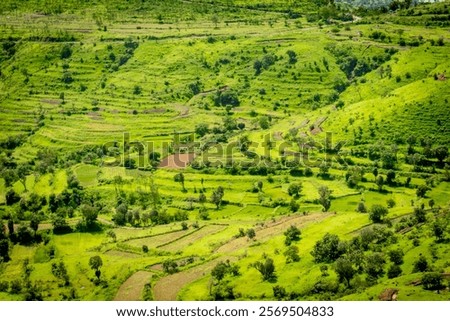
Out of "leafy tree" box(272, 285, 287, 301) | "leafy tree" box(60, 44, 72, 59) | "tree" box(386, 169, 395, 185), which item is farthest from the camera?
"leafy tree" box(60, 44, 72, 59)

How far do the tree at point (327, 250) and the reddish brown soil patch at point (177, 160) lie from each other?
31.8 meters

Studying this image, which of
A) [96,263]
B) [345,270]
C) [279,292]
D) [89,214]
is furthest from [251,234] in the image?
[89,214]

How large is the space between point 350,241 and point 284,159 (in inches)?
1039

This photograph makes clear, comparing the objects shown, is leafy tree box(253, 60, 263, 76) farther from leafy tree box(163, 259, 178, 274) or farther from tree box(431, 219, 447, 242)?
tree box(431, 219, 447, 242)

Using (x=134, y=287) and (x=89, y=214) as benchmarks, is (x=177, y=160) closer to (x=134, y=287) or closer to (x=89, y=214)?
(x=89, y=214)

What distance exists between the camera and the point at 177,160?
292 ft

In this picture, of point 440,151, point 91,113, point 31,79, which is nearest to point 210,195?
point 440,151

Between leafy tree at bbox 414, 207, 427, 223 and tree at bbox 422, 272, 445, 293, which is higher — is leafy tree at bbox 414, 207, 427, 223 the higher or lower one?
the lower one

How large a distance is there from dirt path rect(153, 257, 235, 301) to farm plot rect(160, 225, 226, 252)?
583 centimetres

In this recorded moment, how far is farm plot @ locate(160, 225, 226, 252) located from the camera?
66625 millimetres

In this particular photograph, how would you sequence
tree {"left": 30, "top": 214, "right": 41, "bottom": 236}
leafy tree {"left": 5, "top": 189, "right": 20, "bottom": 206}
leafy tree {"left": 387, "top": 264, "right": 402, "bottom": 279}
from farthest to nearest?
leafy tree {"left": 5, "top": 189, "right": 20, "bottom": 206} < tree {"left": 30, "top": 214, "right": 41, "bottom": 236} < leafy tree {"left": 387, "top": 264, "right": 402, "bottom": 279}

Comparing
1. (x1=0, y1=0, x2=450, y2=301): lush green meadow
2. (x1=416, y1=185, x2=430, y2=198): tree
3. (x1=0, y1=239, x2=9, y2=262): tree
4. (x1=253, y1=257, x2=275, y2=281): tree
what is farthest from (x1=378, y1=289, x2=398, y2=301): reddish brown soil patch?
(x1=0, y1=239, x2=9, y2=262): tree

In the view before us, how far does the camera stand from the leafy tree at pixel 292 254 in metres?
59.4

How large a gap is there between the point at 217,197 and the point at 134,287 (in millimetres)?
21244
